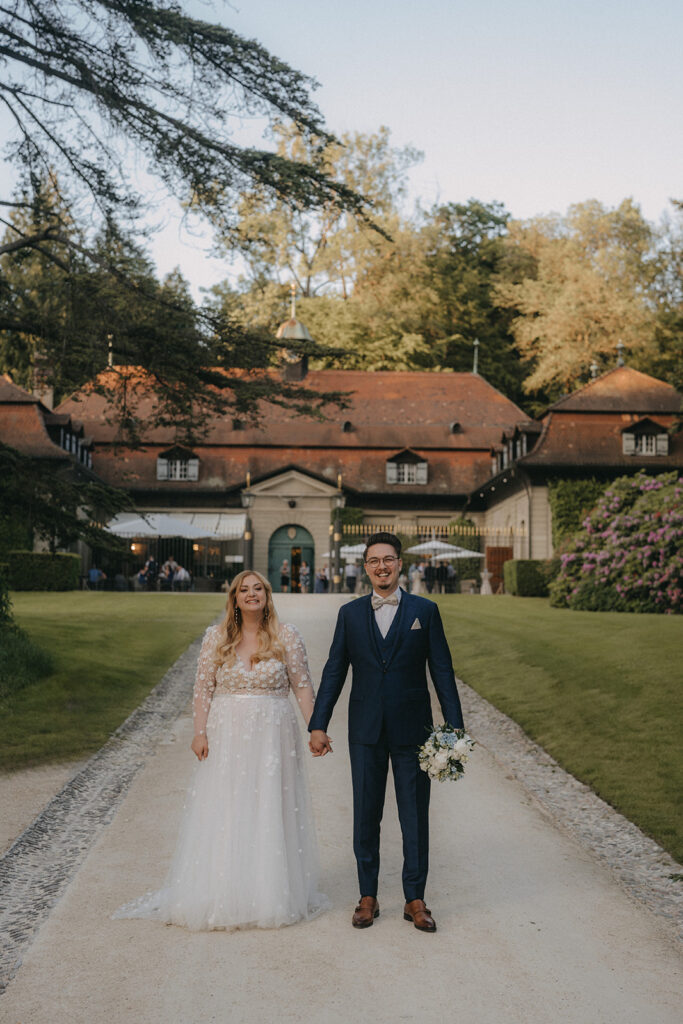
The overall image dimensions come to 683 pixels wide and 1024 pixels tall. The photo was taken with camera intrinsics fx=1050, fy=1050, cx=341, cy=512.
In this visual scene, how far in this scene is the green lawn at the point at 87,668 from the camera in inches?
400

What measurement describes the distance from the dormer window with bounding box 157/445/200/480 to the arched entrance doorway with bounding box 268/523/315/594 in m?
4.41

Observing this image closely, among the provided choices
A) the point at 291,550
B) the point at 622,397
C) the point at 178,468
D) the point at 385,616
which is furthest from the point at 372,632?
the point at 178,468

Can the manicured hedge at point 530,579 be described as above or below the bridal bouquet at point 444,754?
above

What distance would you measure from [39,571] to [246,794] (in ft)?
96.1

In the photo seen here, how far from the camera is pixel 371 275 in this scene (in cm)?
5041

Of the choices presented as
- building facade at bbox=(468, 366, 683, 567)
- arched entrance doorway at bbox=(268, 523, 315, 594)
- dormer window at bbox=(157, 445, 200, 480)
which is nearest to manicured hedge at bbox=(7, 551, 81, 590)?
dormer window at bbox=(157, 445, 200, 480)

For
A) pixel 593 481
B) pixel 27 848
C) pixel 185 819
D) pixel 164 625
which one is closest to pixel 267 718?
pixel 185 819

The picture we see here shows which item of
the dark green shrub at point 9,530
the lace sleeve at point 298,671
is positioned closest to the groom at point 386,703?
the lace sleeve at point 298,671

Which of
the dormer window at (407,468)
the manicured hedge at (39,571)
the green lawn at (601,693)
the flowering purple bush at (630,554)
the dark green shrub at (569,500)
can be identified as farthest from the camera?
the dormer window at (407,468)

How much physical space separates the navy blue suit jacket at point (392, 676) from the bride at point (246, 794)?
228 mm

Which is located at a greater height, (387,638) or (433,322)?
(433,322)

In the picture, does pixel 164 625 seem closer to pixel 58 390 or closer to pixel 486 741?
pixel 58 390

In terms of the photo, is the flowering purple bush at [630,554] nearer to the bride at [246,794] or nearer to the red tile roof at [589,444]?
the red tile roof at [589,444]

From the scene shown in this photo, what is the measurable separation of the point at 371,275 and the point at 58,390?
3764 cm
